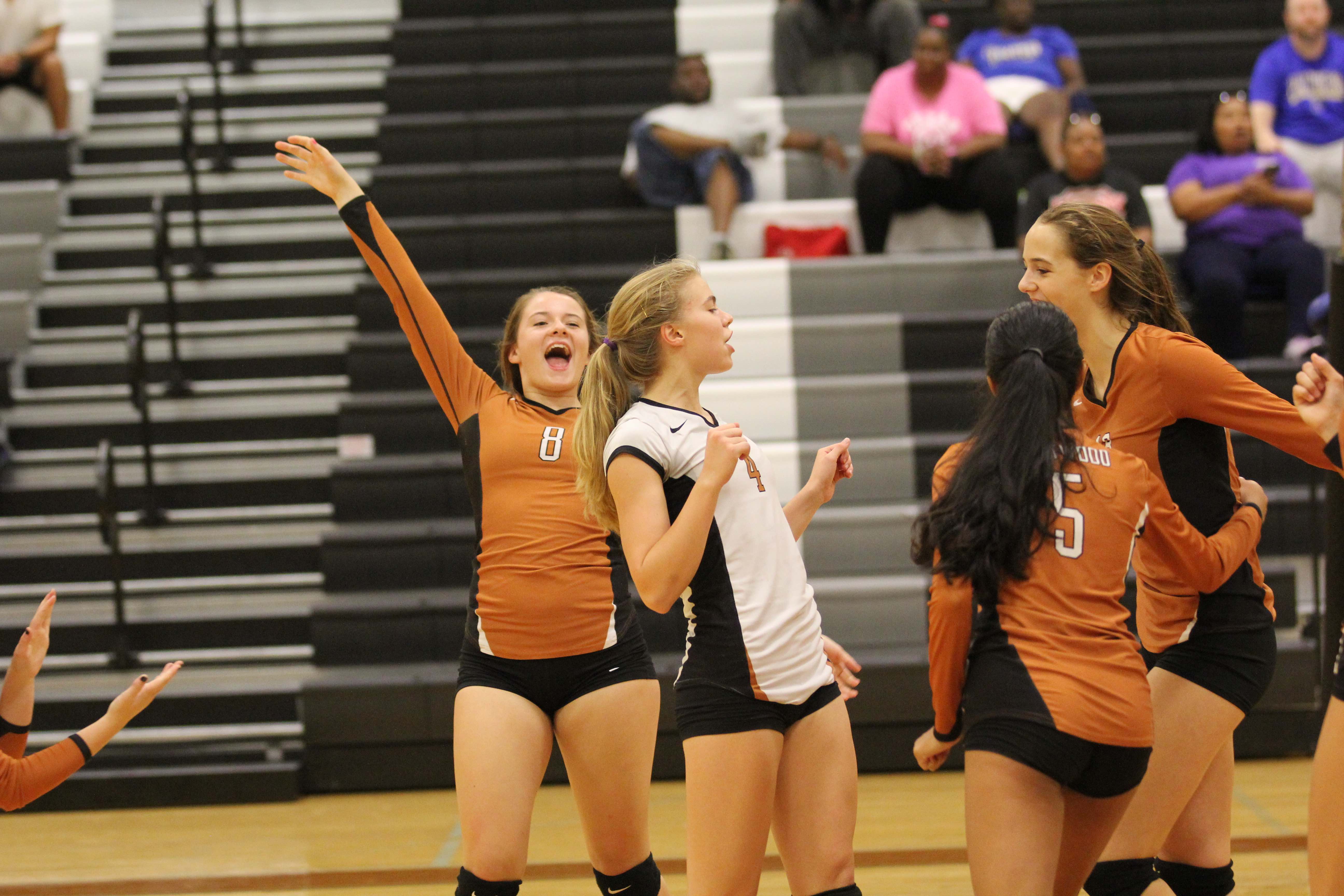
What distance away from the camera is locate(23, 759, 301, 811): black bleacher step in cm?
464

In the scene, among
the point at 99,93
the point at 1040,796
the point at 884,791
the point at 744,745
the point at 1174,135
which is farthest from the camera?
the point at 99,93

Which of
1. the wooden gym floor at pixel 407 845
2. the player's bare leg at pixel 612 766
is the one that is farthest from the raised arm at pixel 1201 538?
the wooden gym floor at pixel 407 845

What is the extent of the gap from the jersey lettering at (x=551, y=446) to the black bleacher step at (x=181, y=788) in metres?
2.40

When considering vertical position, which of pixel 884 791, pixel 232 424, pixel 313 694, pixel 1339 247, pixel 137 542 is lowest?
pixel 884 791

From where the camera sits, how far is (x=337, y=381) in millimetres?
6305

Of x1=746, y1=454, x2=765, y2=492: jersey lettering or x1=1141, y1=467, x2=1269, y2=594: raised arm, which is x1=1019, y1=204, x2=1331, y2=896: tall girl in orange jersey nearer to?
x1=1141, y1=467, x2=1269, y2=594: raised arm

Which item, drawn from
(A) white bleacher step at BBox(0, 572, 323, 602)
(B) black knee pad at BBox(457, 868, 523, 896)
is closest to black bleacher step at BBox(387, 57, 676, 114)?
(A) white bleacher step at BBox(0, 572, 323, 602)

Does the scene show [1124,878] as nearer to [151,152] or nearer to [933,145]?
[933,145]

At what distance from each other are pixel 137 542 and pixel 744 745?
4321mm

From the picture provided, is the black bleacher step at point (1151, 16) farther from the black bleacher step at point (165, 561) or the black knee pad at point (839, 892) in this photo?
the black knee pad at point (839, 892)

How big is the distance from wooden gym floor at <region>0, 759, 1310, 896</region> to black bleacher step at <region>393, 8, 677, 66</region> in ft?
14.9

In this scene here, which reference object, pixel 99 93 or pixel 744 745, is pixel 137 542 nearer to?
pixel 99 93

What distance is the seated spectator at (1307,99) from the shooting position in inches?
248

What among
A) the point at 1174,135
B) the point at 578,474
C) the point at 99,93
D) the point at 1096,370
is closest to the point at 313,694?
the point at 578,474
